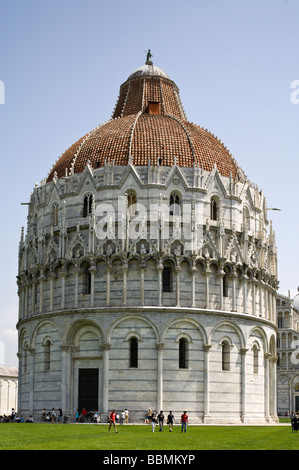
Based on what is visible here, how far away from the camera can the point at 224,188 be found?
178 ft

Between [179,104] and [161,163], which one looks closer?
[161,163]

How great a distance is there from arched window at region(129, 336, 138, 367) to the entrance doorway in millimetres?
2637

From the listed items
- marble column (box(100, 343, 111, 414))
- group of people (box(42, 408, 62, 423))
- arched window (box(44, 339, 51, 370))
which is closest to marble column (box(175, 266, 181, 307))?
marble column (box(100, 343, 111, 414))

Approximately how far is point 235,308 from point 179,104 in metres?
20.5

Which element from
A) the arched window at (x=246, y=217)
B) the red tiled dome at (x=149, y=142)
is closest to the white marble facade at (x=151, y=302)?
the arched window at (x=246, y=217)

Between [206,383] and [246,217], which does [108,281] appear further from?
[246,217]

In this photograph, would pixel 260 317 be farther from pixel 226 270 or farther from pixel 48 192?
pixel 48 192

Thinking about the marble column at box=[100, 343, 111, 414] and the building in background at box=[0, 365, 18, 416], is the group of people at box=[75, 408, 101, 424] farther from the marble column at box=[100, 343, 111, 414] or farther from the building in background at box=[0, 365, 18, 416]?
the building in background at box=[0, 365, 18, 416]

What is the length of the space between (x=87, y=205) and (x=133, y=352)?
11405mm
